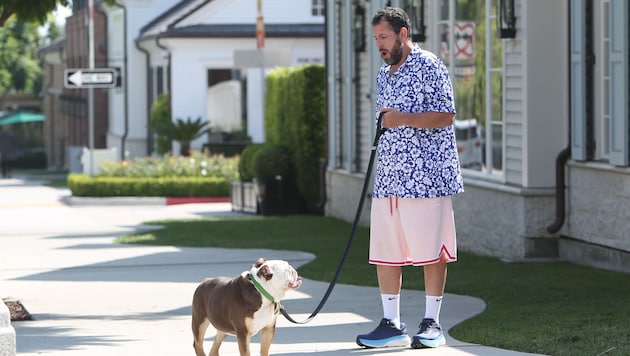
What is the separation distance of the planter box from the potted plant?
23cm

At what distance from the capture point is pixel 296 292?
11.4 m

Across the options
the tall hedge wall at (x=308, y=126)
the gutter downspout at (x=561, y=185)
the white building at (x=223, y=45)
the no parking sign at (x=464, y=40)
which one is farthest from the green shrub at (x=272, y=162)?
the white building at (x=223, y=45)

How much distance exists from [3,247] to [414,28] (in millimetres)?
5556

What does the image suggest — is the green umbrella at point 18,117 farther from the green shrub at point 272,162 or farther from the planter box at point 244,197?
the green shrub at point 272,162

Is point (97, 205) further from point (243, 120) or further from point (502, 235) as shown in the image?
point (502, 235)

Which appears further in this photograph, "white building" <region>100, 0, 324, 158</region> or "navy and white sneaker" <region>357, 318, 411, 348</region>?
"white building" <region>100, 0, 324, 158</region>

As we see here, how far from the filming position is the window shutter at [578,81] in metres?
12.6

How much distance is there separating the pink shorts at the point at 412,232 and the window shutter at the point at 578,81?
4.77m

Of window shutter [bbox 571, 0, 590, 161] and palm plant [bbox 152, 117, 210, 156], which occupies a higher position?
window shutter [bbox 571, 0, 590, 161]

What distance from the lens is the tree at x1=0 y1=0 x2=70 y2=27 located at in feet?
40.6

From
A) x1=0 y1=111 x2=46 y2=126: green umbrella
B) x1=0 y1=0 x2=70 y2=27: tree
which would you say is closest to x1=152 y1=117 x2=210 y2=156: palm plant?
x1=0 y1=0 x2=70 y2=27: tree

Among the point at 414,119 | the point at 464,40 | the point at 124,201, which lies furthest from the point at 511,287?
the point at 124,201

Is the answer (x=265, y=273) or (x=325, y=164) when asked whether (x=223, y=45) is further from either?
(x=265, y=273)

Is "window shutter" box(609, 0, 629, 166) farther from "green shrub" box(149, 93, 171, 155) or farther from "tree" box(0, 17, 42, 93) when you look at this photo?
"tree" box(0, 17, 42, 93)
